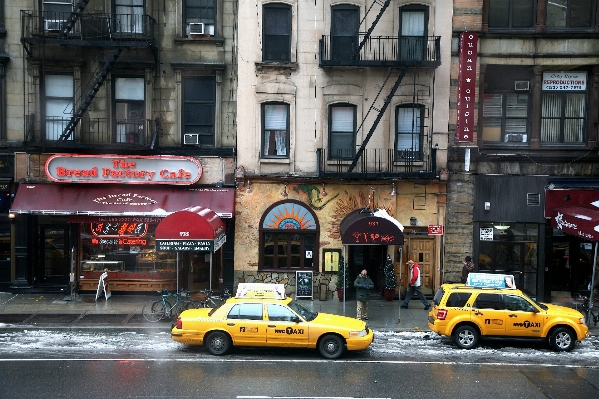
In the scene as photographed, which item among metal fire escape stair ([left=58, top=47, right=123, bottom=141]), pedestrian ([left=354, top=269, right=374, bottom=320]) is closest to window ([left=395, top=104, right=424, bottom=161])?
pedestrian ([left=354, top=269, right=374, bottom=320])

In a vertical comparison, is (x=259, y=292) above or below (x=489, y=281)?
below

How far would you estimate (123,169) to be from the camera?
20109 mm

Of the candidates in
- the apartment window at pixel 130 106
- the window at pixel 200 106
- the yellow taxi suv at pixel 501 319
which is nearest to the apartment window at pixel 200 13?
the window at pixel 200 106

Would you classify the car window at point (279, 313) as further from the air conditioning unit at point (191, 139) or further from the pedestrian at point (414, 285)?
the air conditioning unit at point (191, 139)

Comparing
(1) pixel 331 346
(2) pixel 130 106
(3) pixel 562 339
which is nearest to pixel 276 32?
(2) pixel 130 106

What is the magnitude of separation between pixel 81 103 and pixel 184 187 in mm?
4425

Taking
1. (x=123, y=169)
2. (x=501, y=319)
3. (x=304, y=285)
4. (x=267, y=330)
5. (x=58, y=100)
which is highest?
(x=58, y=100)

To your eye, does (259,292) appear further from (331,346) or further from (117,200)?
(117,200)

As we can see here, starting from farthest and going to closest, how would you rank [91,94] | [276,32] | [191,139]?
[191,139], [276,32], [91,94]

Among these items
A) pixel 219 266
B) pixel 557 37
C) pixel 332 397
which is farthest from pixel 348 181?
pixel 332 397

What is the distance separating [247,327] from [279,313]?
812 millimetres

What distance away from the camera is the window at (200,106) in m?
20.5

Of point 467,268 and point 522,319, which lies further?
point 467,268

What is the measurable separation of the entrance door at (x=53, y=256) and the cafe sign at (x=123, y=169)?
216 centimetres
